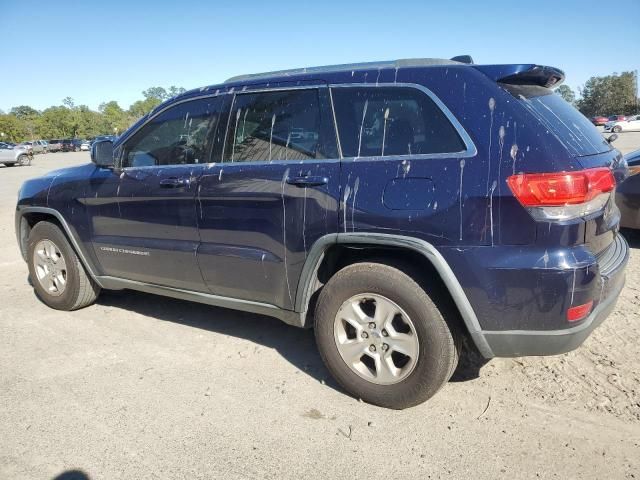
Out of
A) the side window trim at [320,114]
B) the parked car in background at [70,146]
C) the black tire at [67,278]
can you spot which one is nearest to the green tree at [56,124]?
the parked car in background at [70,146]

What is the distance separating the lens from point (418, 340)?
2613mm

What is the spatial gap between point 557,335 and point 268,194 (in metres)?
1.73

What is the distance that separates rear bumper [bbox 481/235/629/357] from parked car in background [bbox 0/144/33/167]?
3383cm

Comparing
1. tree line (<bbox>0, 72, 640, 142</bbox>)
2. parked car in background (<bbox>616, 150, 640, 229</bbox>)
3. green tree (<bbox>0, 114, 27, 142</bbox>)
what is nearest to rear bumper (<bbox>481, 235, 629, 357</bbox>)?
parked car in background (<bbox>616, 150, 640, 229</bbox>)

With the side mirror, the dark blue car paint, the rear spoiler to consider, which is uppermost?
the rear spoiler

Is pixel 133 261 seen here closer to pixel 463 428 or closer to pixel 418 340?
pixel 418 340

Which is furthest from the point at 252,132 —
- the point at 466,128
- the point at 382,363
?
the point at 382,363

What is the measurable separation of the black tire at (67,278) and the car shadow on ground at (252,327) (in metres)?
0.33

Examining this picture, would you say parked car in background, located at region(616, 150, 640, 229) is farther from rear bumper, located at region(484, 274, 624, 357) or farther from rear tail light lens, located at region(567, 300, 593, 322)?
rear tail light lens, located at region(567, 300, 593, 322)

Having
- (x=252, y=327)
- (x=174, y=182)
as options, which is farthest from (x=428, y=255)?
(x=252, y=327)

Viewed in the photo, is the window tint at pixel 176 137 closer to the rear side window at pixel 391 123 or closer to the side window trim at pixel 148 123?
the side window trim at pixel 148 123

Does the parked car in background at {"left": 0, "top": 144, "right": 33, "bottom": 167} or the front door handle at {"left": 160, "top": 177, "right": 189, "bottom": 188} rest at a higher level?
the front door handle at {"left": 160, "top": 177, "right": 189, "bottom": 188}

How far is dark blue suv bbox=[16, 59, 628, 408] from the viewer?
91.7 inches

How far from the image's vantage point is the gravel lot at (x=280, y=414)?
2.38 meters
